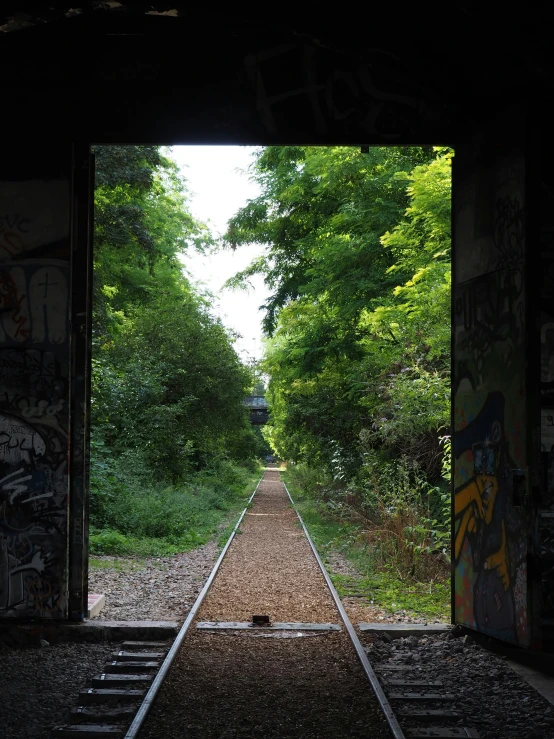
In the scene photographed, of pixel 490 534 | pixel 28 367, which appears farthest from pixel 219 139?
pixel 490 534

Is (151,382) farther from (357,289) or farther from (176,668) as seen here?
(176,668)

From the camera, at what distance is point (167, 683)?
623 cm

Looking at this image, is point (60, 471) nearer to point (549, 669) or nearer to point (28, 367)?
point (28, 367)

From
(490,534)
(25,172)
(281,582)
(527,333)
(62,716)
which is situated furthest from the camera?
(281,582)

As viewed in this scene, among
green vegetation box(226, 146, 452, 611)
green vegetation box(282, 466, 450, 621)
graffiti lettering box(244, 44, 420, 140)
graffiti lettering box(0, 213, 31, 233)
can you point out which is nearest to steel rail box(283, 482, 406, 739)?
green vegetation box(282, 466, 450, 621)

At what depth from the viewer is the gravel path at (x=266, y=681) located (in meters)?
5.33

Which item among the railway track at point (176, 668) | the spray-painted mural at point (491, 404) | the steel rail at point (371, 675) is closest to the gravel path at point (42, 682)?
the railway track at point (176, 668)

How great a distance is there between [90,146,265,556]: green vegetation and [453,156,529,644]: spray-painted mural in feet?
25.7

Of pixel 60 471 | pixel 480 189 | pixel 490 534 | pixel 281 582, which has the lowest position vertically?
pixel 281 582

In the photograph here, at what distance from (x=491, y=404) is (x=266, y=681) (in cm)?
323

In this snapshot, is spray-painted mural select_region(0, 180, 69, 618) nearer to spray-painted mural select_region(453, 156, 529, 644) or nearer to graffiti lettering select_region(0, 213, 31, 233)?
graffiti lettering select_region(0, 213, 31, 233)

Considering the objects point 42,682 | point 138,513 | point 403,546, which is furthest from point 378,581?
point 138,513

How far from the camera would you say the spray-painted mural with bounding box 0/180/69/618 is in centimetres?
774

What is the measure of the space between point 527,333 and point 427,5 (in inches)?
113
